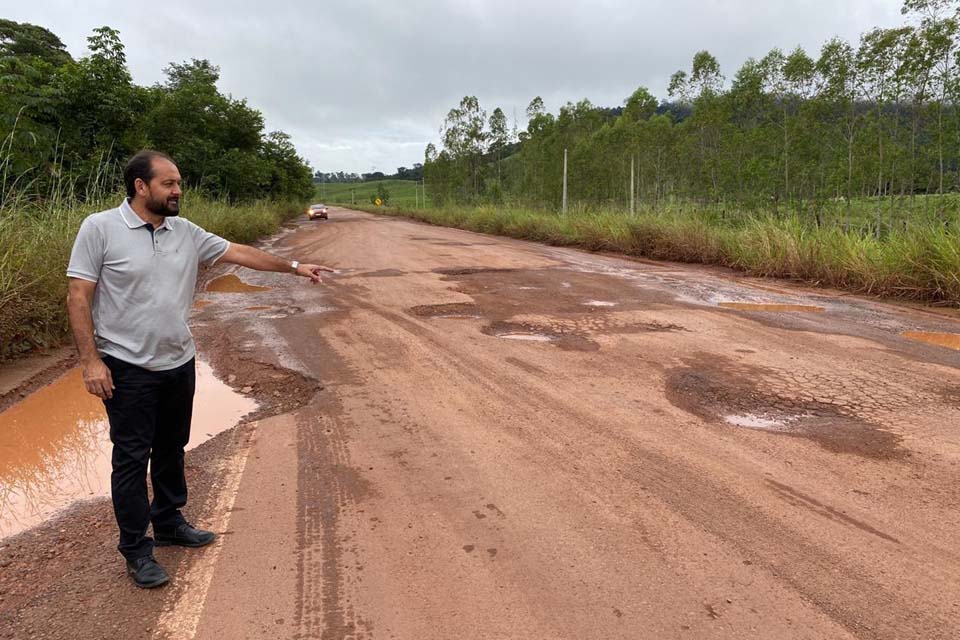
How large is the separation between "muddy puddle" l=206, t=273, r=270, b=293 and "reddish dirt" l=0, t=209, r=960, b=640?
3.85 metres

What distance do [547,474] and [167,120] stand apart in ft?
70.5

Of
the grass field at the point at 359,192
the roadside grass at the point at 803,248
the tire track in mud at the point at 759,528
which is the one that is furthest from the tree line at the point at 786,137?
the grass field at the point at 359,192

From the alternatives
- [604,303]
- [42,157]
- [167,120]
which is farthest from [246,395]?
[167,120]

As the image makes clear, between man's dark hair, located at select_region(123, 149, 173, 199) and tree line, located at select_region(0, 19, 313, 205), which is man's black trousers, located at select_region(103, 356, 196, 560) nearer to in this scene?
man's dark hair, located at select_region(123, 149, 173, 199)

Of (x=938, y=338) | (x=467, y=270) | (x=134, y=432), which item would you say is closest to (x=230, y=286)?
(x=467, y=270)

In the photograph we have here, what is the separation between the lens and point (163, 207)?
252 cm

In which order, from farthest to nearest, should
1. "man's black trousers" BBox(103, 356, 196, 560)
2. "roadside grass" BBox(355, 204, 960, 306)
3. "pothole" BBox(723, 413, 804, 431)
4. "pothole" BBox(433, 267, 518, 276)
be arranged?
"pothole" BBox(433, 267, 518, 276) < "roadside grass" BBox(355, 204, 960, 306) < "pothole" BBox(723, 413, 804, 431) < "man's black trousers" BBox(103, 356, 196, 560)

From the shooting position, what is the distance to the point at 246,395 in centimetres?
487

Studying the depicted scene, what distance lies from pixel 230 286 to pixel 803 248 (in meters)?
10.1

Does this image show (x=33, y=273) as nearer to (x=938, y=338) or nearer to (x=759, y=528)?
(x=759, y=528)

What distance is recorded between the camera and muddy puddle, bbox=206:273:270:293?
9938mm

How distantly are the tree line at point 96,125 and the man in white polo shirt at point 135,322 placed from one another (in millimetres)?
5383

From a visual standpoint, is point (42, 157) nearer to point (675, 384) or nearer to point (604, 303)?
point (604, 303)

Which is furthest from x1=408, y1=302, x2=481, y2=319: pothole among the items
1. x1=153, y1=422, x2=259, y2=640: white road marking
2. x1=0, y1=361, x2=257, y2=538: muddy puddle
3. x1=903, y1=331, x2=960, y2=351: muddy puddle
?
x1=903, y1=331, x2=960, y2=351: muddy puddle
